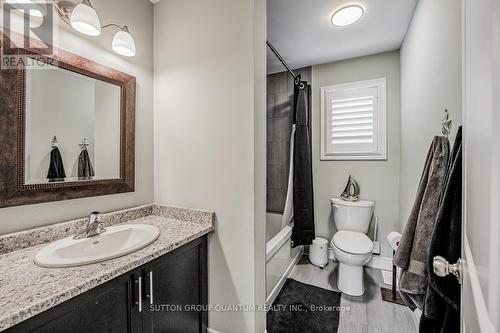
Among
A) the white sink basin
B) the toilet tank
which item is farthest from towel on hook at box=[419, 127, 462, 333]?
the toilet tank

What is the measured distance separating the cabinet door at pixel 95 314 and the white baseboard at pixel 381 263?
8.07 ft

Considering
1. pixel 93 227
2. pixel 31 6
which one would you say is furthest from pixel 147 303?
pixel 31 6

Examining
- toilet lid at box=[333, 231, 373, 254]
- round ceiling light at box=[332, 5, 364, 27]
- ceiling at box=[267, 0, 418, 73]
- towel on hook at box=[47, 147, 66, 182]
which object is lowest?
toilet lid at box=[333, 231, 373, 254]

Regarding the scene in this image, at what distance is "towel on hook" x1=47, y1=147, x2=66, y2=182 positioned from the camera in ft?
3.88

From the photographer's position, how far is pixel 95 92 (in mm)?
1371

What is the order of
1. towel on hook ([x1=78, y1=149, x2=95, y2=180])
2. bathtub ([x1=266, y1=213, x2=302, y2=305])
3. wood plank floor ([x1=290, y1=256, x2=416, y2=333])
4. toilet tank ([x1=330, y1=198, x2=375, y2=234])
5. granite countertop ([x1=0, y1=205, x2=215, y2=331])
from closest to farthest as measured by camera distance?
granite countertop ([x1=0, y1=205, x2=215, y2=331]) → towel on hook ([x1=78, y1=149, x2=95, y2=180]) → wood plank floor ([x1=290, y1=256, x2=416, y2=333]) → bathtub ([x1=266, y1=213, x2=302, y2=305]) → toilet tank ([x1=330, y1=198, x2=375, y2=234])

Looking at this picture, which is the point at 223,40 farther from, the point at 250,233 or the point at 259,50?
the point at 250,233

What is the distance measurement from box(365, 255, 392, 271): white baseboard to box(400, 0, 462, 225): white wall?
1.91ft

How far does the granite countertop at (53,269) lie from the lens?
0.67 m

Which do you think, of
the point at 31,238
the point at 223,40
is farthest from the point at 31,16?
the point at 31,238

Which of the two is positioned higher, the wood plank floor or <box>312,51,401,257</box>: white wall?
<box>312,51,401,257</box>: white wall

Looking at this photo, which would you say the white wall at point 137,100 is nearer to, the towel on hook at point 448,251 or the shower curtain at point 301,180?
the shower curtain at point 301,180

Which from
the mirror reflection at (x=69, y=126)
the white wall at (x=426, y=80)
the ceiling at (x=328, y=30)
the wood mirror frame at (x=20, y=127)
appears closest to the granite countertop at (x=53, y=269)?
the wood mirror frame at (x=20, y=127)

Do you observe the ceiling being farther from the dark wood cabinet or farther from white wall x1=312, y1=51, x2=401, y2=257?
the dark wood cabinet
